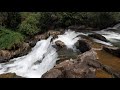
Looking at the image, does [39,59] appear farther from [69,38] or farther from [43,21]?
[43,21]

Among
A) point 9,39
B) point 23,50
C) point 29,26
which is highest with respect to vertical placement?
point 29,26

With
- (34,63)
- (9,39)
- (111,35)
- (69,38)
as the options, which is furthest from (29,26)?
(111,35)

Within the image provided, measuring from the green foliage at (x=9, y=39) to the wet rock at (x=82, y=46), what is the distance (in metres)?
3.01

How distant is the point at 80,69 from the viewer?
7.64m

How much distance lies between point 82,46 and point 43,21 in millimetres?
4657

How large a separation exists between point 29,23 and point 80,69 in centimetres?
671

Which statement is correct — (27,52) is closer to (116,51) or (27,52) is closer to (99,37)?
(99,37)

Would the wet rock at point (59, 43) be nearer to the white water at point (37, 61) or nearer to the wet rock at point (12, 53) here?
the white water at point (37, 61)

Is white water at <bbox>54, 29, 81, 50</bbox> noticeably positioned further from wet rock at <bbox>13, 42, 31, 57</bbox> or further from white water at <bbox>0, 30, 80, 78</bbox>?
wet rock at <bbox>13, 42, 31, 57</bbox>

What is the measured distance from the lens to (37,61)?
1012 cm

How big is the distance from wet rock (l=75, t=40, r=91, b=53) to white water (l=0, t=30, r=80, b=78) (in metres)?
0.34

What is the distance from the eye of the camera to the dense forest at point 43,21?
43.5 feet

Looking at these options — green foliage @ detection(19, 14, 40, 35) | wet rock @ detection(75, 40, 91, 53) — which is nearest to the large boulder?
wet rock @ detection(75, 40, 91, 53)

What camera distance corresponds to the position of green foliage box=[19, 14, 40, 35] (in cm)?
1323
